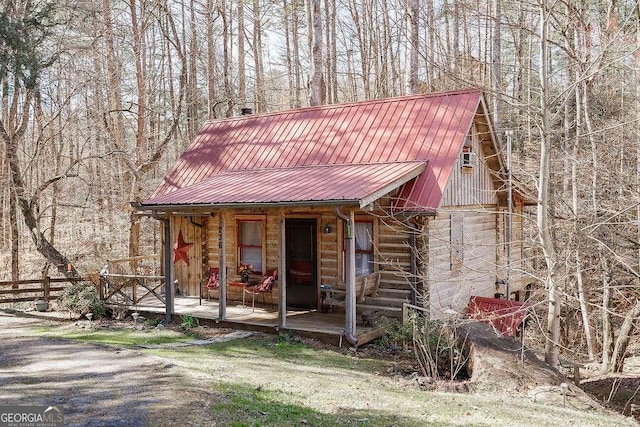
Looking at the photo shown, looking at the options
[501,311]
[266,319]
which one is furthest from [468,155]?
[266,319]

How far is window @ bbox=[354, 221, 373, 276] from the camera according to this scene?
13.0 metres

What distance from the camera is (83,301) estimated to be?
14492 mm

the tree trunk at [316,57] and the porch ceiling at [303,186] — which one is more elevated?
the tree trunk at [316,57]

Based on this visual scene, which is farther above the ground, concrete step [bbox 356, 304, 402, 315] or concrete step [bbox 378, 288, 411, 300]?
concrete step [bbox 378, 288, 411, 300]

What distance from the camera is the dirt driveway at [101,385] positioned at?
6.38 metres

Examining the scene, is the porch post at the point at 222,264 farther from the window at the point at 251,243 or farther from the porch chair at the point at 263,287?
the window at the point at 251,243

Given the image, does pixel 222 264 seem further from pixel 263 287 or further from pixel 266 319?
pixel 266 319

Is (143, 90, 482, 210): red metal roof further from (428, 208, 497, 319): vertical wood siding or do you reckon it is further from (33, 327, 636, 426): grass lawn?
(33, 327, 636, 426): grass lawn

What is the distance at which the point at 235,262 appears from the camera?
49.1 feet

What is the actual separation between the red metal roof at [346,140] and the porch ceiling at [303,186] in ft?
0.60

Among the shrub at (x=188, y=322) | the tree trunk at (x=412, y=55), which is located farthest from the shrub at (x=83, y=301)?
the tree trunk at (x=412, y=55)

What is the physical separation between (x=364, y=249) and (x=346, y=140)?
3315 mm

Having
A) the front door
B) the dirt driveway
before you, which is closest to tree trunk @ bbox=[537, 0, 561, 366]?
the dirt driveway

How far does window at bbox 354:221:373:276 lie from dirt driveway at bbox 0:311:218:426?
5536 millimetres
